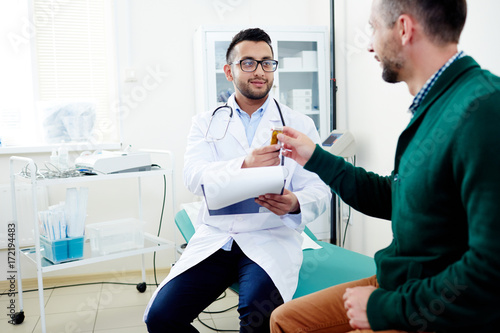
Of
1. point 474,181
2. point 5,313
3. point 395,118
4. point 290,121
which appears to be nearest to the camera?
point 474,181

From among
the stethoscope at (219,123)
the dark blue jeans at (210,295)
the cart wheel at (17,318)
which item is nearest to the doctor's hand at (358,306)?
the dark blue jeans at (210,295)

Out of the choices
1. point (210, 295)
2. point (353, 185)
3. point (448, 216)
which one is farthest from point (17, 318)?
point (448, 216)

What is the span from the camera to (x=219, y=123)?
182 centimetres

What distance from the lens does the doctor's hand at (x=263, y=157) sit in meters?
1.43

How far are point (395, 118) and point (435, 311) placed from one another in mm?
1684

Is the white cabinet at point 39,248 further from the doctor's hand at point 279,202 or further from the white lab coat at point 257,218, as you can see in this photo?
the doctor's hand at point 279,202

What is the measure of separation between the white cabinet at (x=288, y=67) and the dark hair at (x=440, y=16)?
6.23ft

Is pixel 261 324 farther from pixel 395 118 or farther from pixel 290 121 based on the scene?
pixel 395 118

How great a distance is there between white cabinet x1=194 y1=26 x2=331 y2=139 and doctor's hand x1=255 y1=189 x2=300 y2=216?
4.50 ft

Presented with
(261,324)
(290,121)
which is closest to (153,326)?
(261,324)

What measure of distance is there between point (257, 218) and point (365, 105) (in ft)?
4.36

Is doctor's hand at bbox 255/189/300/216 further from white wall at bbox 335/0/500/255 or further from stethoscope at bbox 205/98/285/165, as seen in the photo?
white wall at bbox 335/0/500/255

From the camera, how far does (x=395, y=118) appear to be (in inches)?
90.0

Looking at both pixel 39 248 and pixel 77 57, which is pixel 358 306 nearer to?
pixel 39 248
